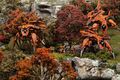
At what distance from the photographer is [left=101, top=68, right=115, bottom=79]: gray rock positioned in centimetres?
4041

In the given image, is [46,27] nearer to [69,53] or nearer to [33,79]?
[69,53]

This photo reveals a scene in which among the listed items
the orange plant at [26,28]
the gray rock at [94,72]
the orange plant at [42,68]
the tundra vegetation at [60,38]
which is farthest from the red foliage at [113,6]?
the orange plant at [42,68]

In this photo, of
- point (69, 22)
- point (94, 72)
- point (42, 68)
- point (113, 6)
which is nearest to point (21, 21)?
point (69, 22)

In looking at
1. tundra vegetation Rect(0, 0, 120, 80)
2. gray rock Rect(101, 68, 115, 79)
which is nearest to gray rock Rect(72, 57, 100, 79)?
gray rock Rect(101, 68, 115, 79)

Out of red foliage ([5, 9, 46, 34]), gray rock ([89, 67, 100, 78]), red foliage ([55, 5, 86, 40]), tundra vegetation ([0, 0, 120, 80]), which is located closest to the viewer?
gray rock ([89, 67, 100, 78])

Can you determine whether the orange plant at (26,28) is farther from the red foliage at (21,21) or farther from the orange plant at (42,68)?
the orange plant at (42,68)

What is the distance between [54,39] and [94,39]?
4.02 meters

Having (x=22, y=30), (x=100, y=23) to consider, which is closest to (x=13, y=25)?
(x=22, y=30)

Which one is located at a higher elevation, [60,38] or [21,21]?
[21,21]

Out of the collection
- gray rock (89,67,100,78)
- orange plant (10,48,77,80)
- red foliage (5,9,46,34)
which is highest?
red foliage (5,9,46,34)

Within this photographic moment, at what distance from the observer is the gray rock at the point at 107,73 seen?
40.4 m

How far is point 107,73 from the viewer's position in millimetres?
40656

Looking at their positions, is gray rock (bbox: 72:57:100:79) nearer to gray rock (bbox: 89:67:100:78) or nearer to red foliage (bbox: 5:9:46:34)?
gray rock (bbox: 89:67:100:78)

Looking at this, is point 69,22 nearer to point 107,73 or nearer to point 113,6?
point 107,73
